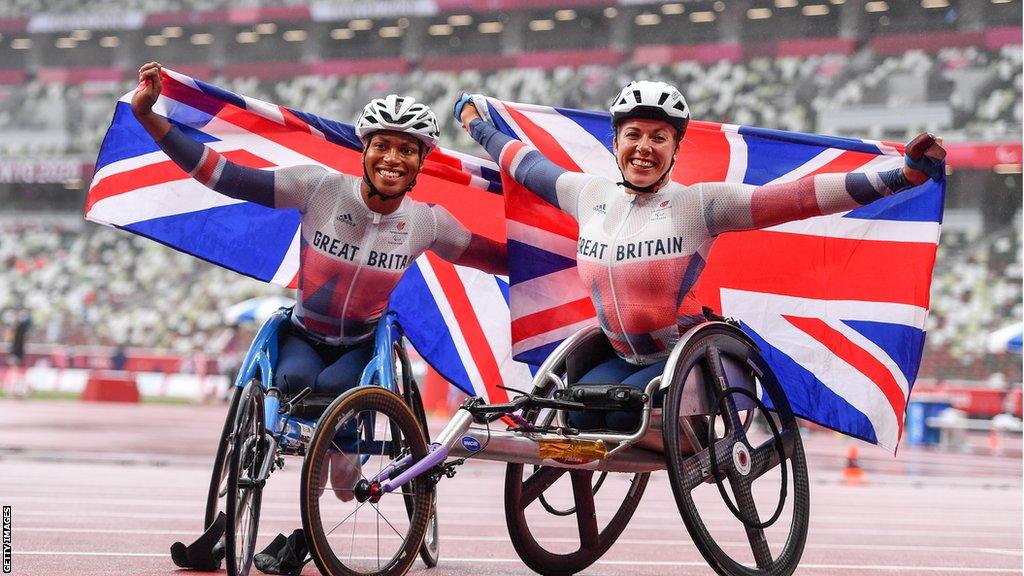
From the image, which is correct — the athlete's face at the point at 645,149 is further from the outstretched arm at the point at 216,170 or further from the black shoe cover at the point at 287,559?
the black shoe cover at the point at 287,559

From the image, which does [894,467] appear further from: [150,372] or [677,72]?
[677,72]

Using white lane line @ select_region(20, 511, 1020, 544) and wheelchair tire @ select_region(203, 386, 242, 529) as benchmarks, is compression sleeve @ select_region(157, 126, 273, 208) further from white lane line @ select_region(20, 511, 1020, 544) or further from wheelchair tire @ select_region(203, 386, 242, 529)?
white lane line @ select_region(20, 511, 1020, 544)

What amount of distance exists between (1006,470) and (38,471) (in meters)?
13.1

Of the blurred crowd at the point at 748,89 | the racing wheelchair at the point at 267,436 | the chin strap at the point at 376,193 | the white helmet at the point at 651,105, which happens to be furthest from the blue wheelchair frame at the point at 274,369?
the blurred crowd at the point at 748,89

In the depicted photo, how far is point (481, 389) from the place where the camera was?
6.85m

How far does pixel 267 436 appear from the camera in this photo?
4.91 m

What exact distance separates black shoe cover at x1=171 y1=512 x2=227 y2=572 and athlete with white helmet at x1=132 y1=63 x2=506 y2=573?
0.64 meters

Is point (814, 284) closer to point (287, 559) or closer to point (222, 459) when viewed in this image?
point (287, 559)

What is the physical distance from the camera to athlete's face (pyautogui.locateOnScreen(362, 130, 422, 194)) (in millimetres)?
5574

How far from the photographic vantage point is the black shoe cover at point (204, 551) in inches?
200

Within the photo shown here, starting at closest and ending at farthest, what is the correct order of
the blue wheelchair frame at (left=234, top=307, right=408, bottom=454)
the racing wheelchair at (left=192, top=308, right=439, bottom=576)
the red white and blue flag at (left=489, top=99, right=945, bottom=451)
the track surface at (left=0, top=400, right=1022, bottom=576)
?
the racing wheelchair at (left=192, top=308, right=439, bottom=576) < the blue wheelchair frame at (left=234, top=307, right=408, bottom=454) < the red white and blue flag at (left=489, top=99, right=945, bottom=451) < the track surface at (left=0, top=400, right=1022, bottom=576)

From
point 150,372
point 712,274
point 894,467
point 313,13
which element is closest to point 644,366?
point 712,274

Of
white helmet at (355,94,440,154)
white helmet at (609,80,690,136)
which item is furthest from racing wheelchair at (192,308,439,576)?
white helmet at (609,80,690,136)

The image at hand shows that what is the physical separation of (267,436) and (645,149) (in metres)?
1.85
